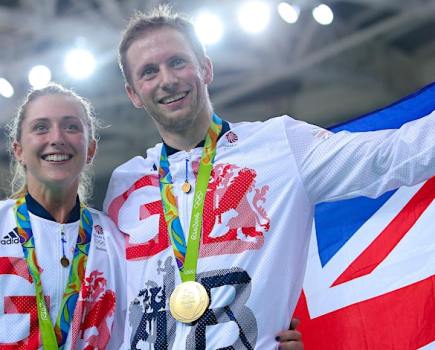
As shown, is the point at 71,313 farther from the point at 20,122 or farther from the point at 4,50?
the point at 4,50

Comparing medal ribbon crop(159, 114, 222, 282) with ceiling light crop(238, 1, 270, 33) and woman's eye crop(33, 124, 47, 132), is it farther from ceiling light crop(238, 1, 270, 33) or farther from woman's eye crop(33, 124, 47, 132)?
ceiling light crop(238, 1, 270, 33)

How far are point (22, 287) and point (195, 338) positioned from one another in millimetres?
633

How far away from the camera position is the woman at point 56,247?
7.97 ft

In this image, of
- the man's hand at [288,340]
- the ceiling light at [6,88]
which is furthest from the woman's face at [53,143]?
the ceiling light at [6,88]

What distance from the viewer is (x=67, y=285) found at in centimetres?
249

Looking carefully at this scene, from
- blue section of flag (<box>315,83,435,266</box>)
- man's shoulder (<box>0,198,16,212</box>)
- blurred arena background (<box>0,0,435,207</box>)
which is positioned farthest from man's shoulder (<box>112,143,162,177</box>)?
blurred arena background (<box>0,0,435,207</box>)

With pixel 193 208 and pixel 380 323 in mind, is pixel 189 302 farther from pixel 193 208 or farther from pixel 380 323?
pixel 380 323

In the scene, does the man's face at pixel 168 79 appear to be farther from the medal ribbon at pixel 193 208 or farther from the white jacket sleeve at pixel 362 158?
the white jacket sleeve at pixel 362 158

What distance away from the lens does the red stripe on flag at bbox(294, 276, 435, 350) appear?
272cm

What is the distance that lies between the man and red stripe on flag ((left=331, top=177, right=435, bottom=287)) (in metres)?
0.63

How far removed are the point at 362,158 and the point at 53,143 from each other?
109cm

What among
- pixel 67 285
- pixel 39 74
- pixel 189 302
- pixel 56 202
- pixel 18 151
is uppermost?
pixel 39 74

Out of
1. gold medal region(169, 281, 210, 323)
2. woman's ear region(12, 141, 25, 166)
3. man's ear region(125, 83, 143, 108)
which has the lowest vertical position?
gold medal region(169, 281, 210, 323)

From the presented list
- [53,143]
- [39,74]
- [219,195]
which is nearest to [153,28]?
[53,143]
